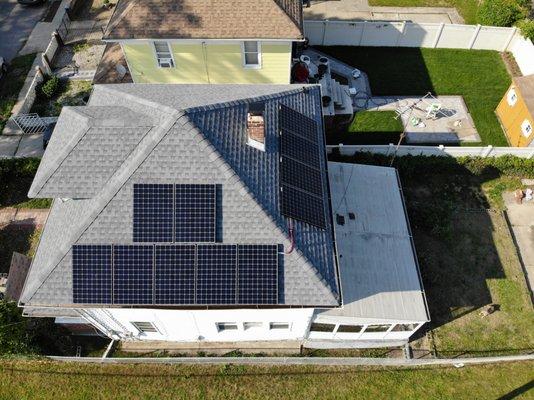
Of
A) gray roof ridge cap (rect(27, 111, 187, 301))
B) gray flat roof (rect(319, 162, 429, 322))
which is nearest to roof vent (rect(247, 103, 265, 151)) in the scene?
gray roof ridge cap (rect(27, 111, 187, 301))

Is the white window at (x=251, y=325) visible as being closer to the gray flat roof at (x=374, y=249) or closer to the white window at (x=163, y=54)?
the gray flat roof at (x=374, y=249)

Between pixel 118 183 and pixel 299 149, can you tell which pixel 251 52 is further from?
pixel 118 183

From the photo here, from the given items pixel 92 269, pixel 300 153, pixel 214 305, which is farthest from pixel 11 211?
pixel 300 153

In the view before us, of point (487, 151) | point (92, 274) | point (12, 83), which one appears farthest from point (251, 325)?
point (12, 83)

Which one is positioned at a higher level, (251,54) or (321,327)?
(251,54)

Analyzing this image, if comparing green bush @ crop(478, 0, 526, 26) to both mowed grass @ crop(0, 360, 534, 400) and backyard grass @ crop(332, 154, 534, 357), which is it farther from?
mowed grass @ crop(0, 360, 534, 400)

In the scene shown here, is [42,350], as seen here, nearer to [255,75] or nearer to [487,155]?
[255,75]

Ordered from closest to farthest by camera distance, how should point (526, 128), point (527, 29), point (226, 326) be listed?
point (226, 326)
point (526, 128)
point (527, 29)
